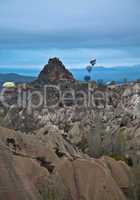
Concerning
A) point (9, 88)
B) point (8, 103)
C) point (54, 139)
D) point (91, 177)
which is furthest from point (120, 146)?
point (9, 88)

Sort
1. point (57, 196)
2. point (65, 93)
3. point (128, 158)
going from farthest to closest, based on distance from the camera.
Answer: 1. point (65, 93)
2. point (128, 158)
3. point (57, 196)

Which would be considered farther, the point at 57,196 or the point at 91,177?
the point at 91,177

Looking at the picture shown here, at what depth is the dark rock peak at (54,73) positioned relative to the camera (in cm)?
8100

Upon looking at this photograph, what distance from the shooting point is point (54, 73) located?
8169 cm

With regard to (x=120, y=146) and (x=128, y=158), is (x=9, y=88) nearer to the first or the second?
(x=120, y=146)

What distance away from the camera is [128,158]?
88.0 ft

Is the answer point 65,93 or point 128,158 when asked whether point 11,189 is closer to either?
point 128,158

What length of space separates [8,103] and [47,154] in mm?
52260

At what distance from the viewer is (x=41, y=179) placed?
14.8m

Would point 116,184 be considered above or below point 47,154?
below

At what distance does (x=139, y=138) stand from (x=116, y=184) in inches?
794

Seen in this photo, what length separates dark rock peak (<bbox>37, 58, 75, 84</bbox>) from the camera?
3189 inches

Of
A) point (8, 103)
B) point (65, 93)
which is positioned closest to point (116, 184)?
point (8, 103)

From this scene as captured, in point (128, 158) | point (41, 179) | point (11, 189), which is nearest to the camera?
point (11, 189)
